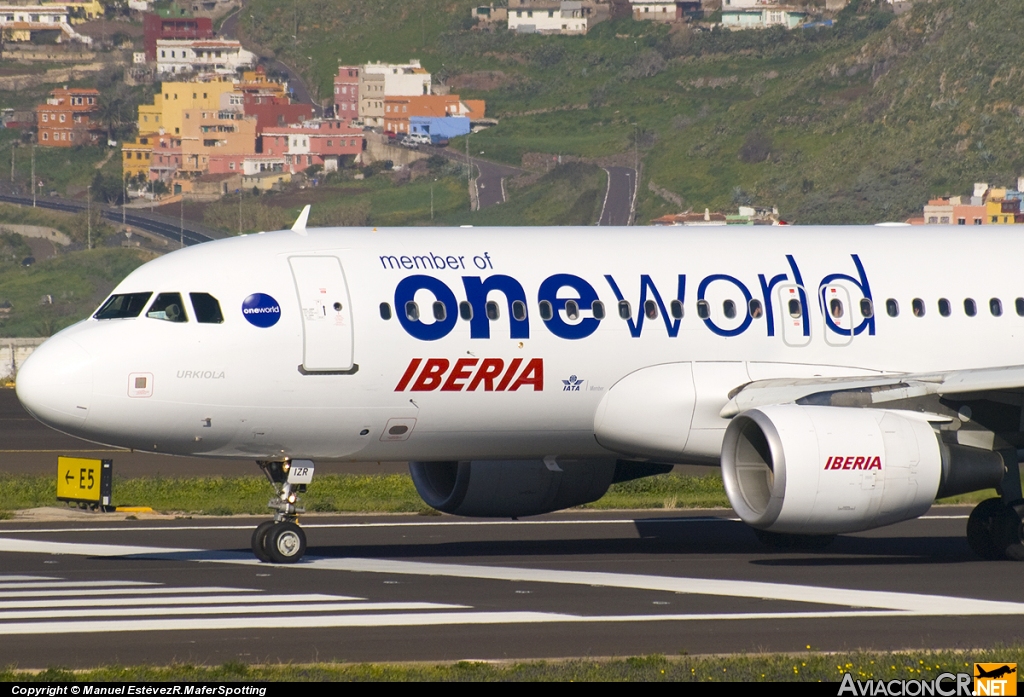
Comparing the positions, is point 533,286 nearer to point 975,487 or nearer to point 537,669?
point 975,487

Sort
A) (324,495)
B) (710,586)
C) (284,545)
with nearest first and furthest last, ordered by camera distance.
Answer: (710,586), (284,545), (324,495)

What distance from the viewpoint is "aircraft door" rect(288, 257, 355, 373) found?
66.6ft

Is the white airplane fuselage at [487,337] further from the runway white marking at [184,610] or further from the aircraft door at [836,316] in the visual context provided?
the runway white marking at [184,610]

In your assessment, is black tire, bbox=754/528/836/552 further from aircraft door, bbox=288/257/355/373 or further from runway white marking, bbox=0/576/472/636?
runway white marking, bbox=0/576/472/636

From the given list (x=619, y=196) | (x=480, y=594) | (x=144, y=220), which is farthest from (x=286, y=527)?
(x=144, y=220)

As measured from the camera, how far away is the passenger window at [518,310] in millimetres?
21125

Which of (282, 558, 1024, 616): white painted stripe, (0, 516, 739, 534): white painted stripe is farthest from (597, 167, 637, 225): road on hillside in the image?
(282, 558, 1024, 616): white painted stripe

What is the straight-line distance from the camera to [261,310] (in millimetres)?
20234

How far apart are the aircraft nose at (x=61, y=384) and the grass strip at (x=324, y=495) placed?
8173 mm

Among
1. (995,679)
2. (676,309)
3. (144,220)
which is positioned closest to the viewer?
(995,679)

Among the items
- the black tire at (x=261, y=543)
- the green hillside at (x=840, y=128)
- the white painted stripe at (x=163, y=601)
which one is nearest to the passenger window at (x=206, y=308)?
the black tire at (x=261, y=543)

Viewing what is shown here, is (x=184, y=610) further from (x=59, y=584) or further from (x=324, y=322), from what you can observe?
(x=324, y=322)

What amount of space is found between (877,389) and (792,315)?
1.72 m

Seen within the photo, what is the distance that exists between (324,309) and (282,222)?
14535 centimetres
